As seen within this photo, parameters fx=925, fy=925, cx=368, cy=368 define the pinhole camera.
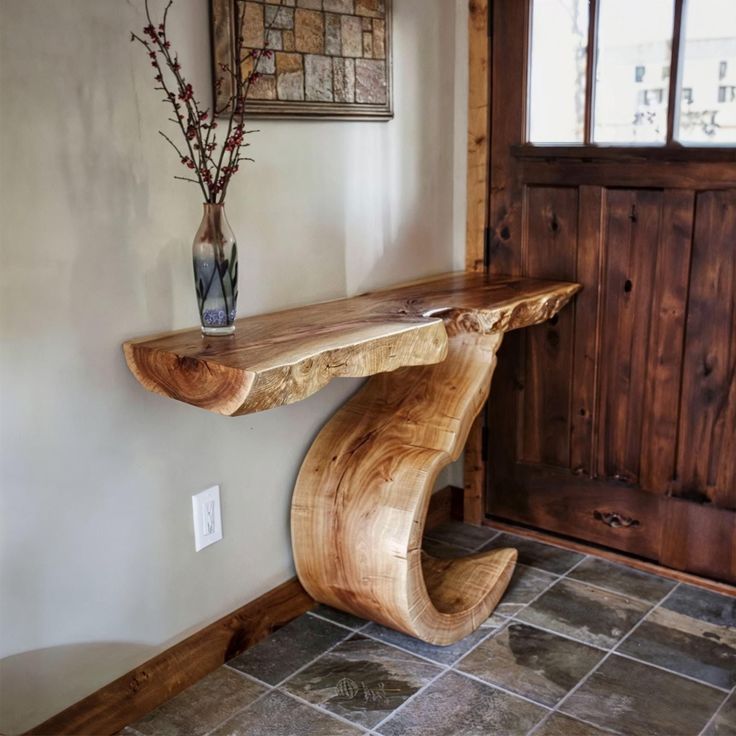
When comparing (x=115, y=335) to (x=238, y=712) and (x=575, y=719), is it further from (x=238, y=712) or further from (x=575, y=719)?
(x=575, y=719)

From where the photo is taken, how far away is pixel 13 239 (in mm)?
1555

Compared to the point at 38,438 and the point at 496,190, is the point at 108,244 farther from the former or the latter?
the point at 496,190

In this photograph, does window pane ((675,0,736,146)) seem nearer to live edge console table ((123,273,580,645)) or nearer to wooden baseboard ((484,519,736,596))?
live edge console table ((123,273,580,645))

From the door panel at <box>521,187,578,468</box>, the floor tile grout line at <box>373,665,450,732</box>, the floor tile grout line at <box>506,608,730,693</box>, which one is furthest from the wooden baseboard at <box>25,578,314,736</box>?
the door panel at <box>521,187,578,468</box>

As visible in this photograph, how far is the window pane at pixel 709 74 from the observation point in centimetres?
212

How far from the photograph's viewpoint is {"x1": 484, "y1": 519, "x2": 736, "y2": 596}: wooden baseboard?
239 centimetres

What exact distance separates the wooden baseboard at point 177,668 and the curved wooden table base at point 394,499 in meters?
Result: 0.11

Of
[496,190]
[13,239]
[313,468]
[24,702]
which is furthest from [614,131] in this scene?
[24,702]

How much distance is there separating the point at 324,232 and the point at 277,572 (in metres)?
0.83

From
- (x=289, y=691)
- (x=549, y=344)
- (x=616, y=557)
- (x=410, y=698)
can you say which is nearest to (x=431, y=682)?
(x=410, y=698)

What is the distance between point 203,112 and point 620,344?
1.24 m

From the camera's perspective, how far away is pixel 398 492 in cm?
207

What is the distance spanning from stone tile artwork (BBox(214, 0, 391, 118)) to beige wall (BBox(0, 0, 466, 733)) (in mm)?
60

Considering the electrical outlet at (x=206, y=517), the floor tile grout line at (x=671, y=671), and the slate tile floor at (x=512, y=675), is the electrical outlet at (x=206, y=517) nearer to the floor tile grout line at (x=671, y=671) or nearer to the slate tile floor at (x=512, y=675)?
the slate tile floor at (x=512, y=675)
